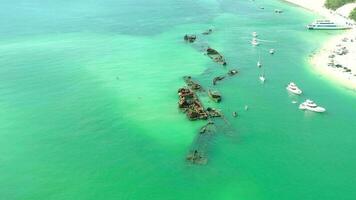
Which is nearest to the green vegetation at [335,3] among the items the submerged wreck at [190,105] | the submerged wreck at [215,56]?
the submerged wreck at [215,56]

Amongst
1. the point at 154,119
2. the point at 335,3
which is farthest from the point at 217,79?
the point at 335,3

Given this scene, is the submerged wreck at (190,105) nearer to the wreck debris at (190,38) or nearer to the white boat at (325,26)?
the wreck debris at (190,38)

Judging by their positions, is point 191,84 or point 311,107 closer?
point 311,107

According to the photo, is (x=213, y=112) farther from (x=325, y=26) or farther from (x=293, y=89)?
(x=325, y=26)

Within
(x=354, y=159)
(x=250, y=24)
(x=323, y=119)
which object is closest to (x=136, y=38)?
(x=250, y=24)

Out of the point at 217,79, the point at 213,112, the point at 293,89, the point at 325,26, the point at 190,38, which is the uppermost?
the point at 325,26

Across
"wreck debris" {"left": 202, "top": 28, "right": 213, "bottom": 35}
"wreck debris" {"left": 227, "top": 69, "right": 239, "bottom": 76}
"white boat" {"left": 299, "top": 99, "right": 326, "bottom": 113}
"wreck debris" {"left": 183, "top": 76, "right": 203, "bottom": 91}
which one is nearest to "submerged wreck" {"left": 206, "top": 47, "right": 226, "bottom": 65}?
"wreck debris" {"left": 227, "top": 69, "right": 239, "bottom": 76}
